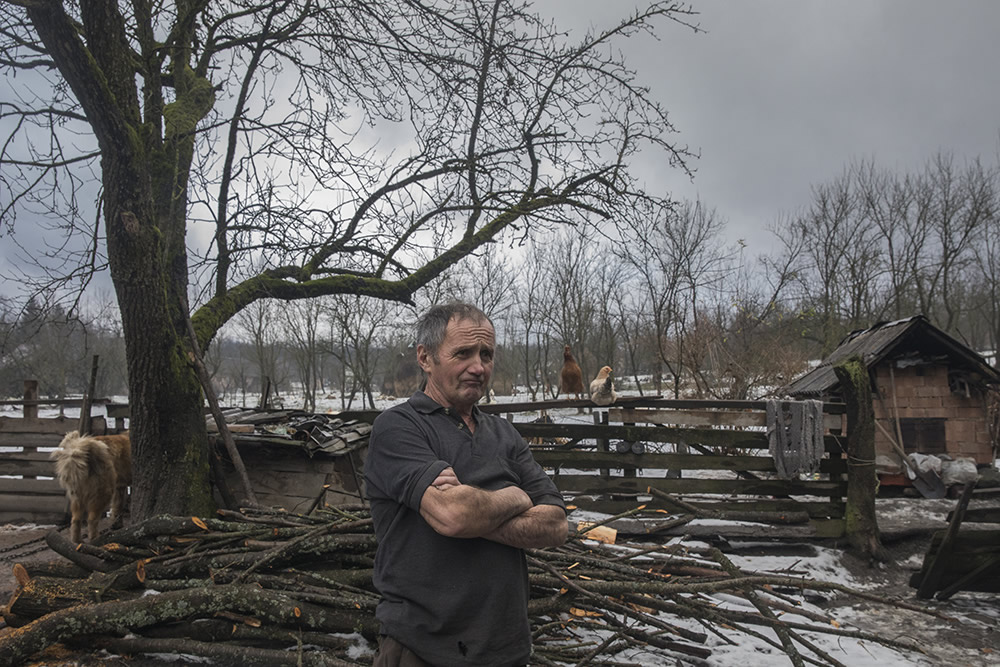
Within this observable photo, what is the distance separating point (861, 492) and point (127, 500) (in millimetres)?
9393

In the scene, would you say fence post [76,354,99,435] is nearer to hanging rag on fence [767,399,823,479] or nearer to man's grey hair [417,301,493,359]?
man's grey hair [417,301,493,359]

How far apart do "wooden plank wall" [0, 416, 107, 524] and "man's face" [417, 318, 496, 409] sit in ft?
26.9

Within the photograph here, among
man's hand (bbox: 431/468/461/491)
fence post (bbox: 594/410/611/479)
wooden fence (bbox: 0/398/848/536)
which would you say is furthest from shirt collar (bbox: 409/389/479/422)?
fence post (bbox: 594/410/611/479)

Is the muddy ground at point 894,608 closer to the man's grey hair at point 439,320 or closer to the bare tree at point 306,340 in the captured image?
the man's grey hair at point 439,320

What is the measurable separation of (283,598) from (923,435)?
1379 centimetres

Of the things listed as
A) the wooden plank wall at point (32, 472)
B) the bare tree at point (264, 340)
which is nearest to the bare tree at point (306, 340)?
the bare tree at point (264, 340)

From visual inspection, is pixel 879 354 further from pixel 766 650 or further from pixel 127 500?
pixel 127 500

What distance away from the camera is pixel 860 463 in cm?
700

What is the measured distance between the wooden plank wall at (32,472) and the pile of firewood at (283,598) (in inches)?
206

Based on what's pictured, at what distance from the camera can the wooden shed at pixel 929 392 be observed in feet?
39.9

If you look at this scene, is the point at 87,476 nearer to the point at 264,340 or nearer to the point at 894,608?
the point at 894,608

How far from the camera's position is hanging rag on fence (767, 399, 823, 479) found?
7230 millimetres

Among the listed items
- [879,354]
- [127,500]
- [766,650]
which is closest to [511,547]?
[766,650]

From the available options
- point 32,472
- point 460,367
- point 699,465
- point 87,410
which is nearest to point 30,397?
point 32,472
